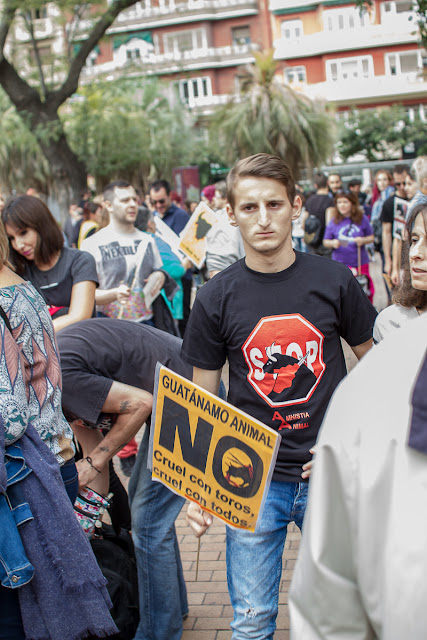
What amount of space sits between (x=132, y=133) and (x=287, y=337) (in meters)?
28.1

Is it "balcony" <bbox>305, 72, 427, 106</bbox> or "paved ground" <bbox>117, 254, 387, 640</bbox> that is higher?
"balcony" <bbox>305, 72, 427, 106</bbox>

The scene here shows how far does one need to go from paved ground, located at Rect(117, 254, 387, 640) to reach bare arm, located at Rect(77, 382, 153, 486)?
3.11ft

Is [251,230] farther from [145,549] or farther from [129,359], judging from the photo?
[145,549]

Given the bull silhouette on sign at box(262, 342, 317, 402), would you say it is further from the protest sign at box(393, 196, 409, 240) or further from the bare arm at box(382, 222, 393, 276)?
the bare arm at box(382, 222, 393, 276)

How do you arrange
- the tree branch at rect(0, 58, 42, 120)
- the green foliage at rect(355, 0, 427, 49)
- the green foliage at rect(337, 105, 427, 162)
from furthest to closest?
the green foliage at rect(337, 105, 427, 162)
the tree branch at rect(0, 58, 42, 120)
the green foliage at rect(355, 0, 427, 49)

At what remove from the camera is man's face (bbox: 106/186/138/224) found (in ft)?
18.5

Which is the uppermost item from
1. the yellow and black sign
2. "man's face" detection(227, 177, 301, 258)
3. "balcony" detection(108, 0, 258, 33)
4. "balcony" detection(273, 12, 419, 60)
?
"balcony" detection(108, 0, 258, 33)

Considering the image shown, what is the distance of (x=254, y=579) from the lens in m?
2.47

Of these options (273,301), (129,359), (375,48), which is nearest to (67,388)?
(129,359)

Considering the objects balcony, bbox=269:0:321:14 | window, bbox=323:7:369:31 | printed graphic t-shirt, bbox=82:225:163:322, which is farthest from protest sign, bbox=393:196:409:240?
balcony, bbox=269:0:321:14

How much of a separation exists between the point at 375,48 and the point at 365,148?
40.4 ft

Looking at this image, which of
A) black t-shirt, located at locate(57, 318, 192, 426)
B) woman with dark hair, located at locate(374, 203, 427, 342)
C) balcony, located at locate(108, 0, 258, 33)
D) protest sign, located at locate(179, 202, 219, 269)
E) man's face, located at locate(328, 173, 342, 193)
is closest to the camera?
woman with dark hair, located at locate(374, 203, 427, 342)

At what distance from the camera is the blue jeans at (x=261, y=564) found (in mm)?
2455

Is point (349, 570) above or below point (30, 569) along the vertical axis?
above
